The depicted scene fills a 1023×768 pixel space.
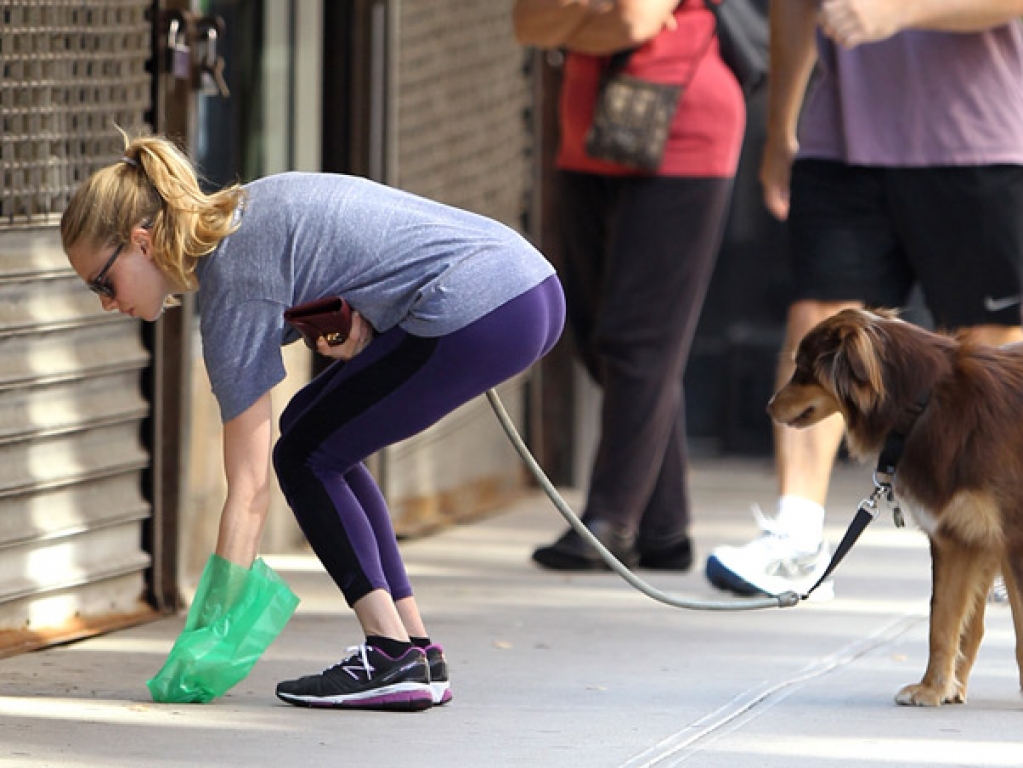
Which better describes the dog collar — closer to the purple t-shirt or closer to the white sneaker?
the white sneaker

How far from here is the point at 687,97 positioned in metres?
6.38

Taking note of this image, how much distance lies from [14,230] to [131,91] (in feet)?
2.09

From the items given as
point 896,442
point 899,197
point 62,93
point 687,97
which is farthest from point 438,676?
point 687,97

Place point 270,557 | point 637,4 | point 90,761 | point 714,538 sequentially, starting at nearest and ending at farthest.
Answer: point 90,761, point 637,4, point 270,557, point 714,538

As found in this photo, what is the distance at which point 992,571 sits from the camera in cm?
443

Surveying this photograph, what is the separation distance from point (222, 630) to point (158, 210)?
926 mm

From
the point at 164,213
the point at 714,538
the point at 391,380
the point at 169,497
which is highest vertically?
the point at 164,213

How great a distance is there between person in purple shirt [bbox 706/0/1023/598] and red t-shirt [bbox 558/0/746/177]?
60cm

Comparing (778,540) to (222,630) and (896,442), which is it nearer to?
(896,442)

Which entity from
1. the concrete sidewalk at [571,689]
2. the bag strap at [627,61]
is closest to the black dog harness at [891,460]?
the concrete sidewalk at [571,689]

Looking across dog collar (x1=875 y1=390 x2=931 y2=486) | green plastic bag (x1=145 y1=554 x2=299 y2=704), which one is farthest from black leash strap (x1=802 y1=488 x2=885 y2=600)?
green plastic bag (x1=145 y1=554 x2=299 y2=704)

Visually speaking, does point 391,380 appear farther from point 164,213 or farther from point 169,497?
point 169,497

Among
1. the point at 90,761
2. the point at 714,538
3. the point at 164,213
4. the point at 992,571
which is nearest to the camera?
the point at 90,761

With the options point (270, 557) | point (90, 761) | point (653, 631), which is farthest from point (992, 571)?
point (270, 557)
